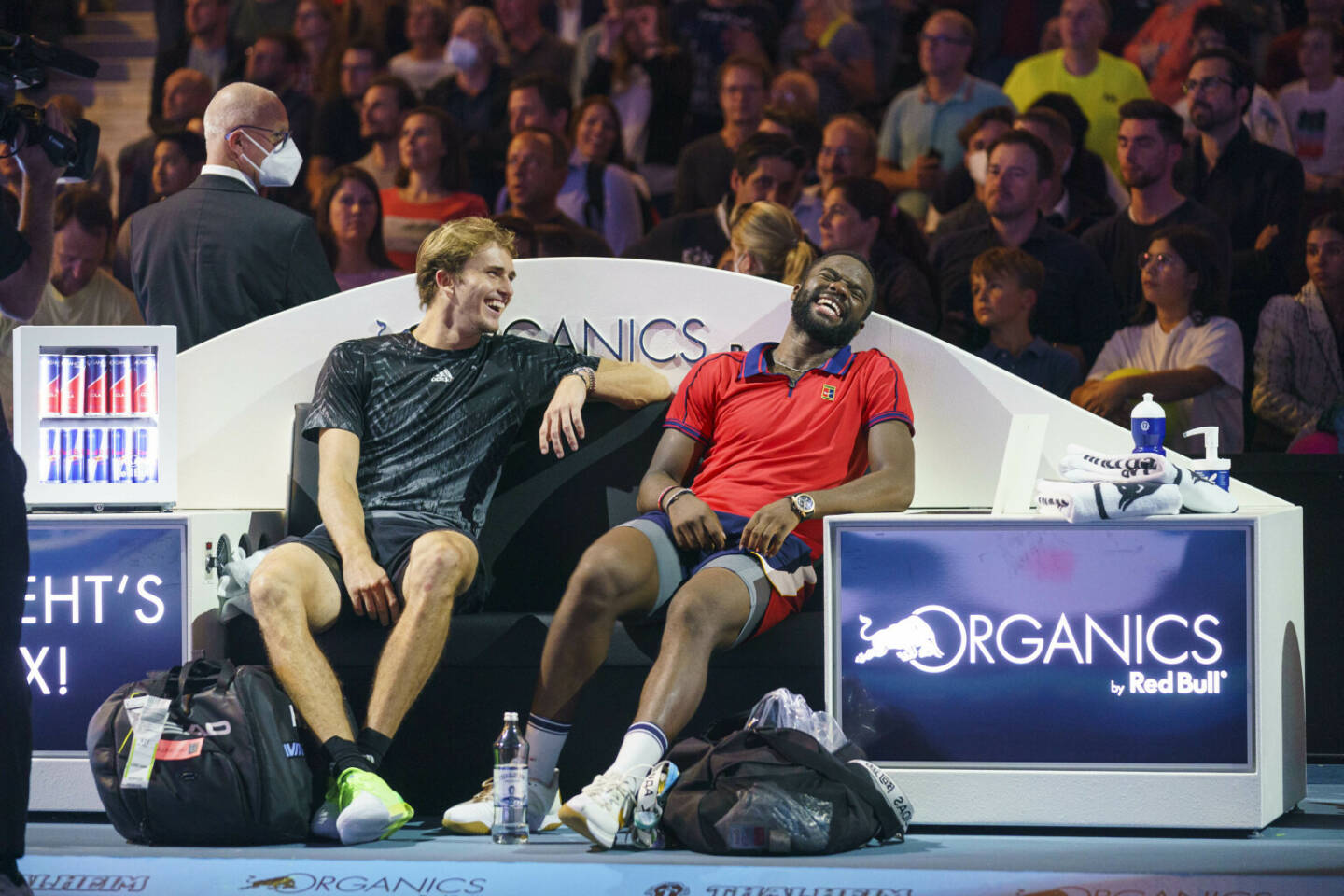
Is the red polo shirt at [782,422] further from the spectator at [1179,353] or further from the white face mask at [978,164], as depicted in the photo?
the white face mask at [978,164]

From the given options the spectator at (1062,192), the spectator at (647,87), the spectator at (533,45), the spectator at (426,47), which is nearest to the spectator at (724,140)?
the spectator at (647,87)

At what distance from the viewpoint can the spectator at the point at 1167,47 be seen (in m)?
6.06

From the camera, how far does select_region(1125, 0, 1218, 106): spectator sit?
6.06 m

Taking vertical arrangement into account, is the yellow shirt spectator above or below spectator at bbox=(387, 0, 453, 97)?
below

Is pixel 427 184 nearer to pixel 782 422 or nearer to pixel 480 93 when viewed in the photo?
pixel 480 93

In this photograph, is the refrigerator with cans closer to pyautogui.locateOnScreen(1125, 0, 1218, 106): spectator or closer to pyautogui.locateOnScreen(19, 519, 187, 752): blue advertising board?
pyautogui.locateOnScreen(19, 519, 187, 752): blue advertising board

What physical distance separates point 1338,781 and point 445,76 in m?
4.39

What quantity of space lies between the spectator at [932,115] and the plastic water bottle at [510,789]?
3.29 metres

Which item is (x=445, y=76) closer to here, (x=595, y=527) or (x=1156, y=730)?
(x=595, y=527)

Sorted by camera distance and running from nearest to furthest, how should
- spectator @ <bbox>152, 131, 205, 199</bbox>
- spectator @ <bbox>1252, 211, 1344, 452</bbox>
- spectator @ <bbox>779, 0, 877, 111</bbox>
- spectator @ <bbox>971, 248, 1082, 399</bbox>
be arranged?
spectator @ <bbox>971, 248, 1082, 399</bbox>, spectator @ <bbox>1252, 211, 1344, 452</bbox>, spectator @ <bbox>152, 131, 205, 199</bbox>, spectator @ <bbox>779, 0, 877, 111</bbox>

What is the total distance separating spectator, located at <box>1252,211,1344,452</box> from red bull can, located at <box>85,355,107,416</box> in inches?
139

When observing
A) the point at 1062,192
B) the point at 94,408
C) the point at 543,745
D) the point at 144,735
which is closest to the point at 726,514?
the point at 543,745

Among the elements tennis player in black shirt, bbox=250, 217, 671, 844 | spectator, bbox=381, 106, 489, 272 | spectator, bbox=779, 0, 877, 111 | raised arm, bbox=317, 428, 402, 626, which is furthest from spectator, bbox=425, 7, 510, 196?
raised arm, bbox=317, 428, 402, 626

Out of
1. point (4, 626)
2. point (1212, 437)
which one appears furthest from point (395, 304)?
point (1212, 437)
